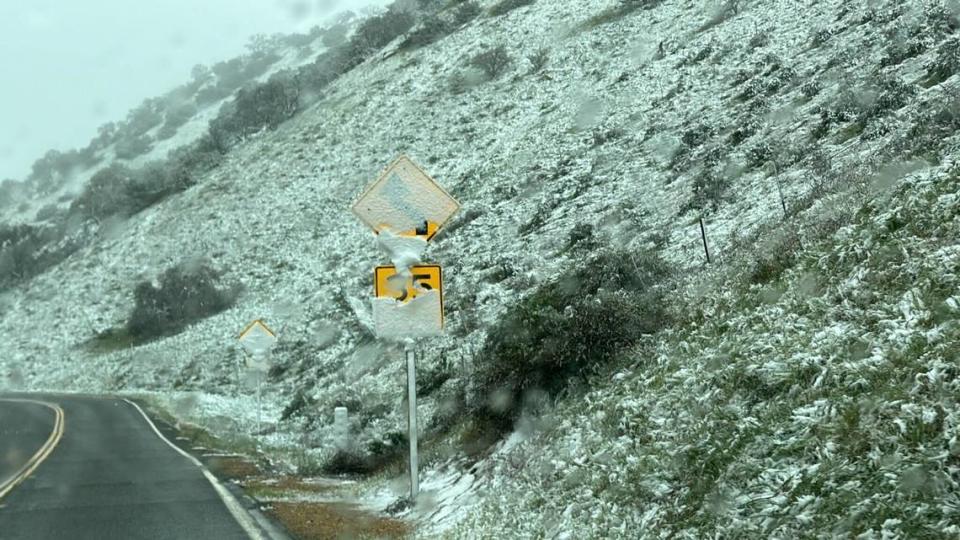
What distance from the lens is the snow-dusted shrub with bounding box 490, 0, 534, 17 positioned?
4628cm

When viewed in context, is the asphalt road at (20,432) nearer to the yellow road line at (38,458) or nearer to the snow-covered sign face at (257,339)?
the yellow road line at (38,458)

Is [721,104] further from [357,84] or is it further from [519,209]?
[357,84]

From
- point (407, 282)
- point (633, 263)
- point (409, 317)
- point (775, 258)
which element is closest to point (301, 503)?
point (409, 317)

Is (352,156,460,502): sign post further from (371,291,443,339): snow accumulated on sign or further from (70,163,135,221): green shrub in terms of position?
(70,163,135,221): green shrub

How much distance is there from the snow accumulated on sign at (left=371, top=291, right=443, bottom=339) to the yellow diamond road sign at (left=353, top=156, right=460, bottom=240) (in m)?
0.69

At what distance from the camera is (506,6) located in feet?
154

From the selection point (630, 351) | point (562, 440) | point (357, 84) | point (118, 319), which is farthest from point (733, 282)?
point (357, 84)

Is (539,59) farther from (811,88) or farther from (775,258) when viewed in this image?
(775,258)

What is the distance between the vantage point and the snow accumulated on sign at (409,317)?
31.0 feet

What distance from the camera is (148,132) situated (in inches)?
3118

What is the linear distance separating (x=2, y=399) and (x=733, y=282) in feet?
108

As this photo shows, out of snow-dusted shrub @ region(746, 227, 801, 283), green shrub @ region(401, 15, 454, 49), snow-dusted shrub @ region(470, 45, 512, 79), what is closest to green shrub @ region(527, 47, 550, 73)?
snow-dusted shrub @ region(470, 45, 512, 79)

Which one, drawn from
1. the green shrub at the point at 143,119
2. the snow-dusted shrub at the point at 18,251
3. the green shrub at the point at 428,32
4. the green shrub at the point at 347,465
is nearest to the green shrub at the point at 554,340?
the green shrub at the point at 347,465

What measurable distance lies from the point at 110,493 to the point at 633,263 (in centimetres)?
742
